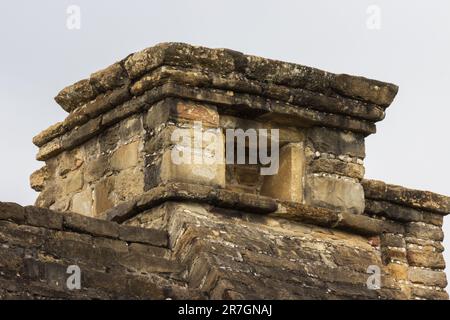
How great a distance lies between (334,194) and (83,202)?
5.60 feet

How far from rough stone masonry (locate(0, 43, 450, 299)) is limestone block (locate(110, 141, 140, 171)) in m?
0.01

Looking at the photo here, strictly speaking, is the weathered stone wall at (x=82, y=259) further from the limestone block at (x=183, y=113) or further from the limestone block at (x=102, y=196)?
the limestone block at (x=102, y=196)

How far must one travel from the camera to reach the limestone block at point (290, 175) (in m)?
11.7

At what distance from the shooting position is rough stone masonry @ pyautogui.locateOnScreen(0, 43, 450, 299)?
10102mm

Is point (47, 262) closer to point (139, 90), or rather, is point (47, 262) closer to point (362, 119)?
point (139, 90)

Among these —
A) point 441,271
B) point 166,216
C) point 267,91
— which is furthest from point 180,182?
point 441,271

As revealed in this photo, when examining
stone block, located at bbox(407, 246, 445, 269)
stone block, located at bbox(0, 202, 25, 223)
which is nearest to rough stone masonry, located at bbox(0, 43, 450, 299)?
stone block, located at bbox(0, 202, 25, 223)

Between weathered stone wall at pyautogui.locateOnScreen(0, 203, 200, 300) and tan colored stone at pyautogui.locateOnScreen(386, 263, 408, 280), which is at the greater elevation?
tan colored stone at pyautogui.locateOnScreen(386, 263, 408, 280)

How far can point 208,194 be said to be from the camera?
431 inches

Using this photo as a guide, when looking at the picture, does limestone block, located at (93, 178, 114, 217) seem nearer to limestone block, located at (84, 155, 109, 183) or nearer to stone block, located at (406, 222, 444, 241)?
limestone block, located at (84, 155, 109, 183)

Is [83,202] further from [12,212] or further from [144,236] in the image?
[12,212]

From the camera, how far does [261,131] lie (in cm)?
1158

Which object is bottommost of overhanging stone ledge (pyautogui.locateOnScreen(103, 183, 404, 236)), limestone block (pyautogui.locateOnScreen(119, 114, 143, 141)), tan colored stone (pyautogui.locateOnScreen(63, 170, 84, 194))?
overhanging stone ledge (pyautogui.locateOnScreen(103, 183, 404, 236))

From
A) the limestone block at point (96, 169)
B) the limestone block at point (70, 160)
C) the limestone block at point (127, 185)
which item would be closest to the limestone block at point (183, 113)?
the limestone block at point (127, 185)
